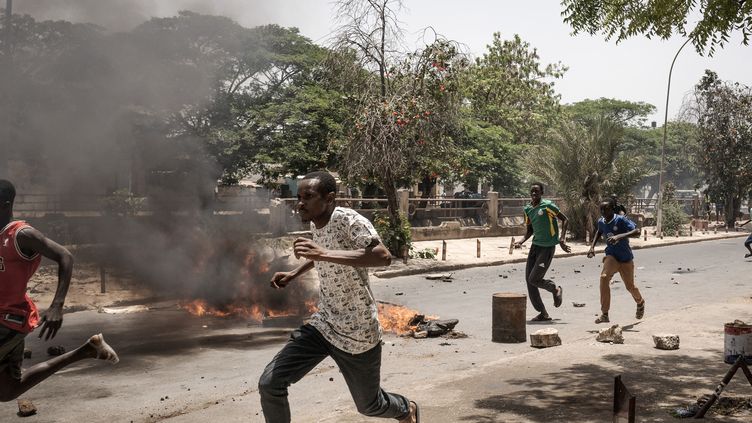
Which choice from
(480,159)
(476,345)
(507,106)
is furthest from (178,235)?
(507,106)

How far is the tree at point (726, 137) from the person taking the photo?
37531mm

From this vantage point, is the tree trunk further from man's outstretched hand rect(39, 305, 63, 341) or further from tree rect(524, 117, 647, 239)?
man's outstretched hand rect(39, 305, 63, 341)

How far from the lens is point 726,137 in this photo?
37.7 m

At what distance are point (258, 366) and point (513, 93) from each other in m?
35.1

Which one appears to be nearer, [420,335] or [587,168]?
[420,335]

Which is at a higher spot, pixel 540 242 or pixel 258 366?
pixel 540 242

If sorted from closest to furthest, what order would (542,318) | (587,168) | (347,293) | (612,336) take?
(347,293) → (612,336) → (542,318) → (587,168)

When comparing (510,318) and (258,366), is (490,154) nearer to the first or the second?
(510,318)

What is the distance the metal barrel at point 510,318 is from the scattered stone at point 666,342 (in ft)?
4.74

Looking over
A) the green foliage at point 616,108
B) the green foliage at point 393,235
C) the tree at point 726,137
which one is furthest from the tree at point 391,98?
the green foliage at point 616,108

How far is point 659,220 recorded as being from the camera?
29.1 metres

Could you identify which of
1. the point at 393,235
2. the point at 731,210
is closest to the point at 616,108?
the point at 731,210

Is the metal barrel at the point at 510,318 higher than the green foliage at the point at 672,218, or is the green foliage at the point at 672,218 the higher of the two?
the green foliage at the point at 672,218

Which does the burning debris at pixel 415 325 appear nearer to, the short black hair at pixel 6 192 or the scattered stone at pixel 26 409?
the scattered stone at pixel 26 409
